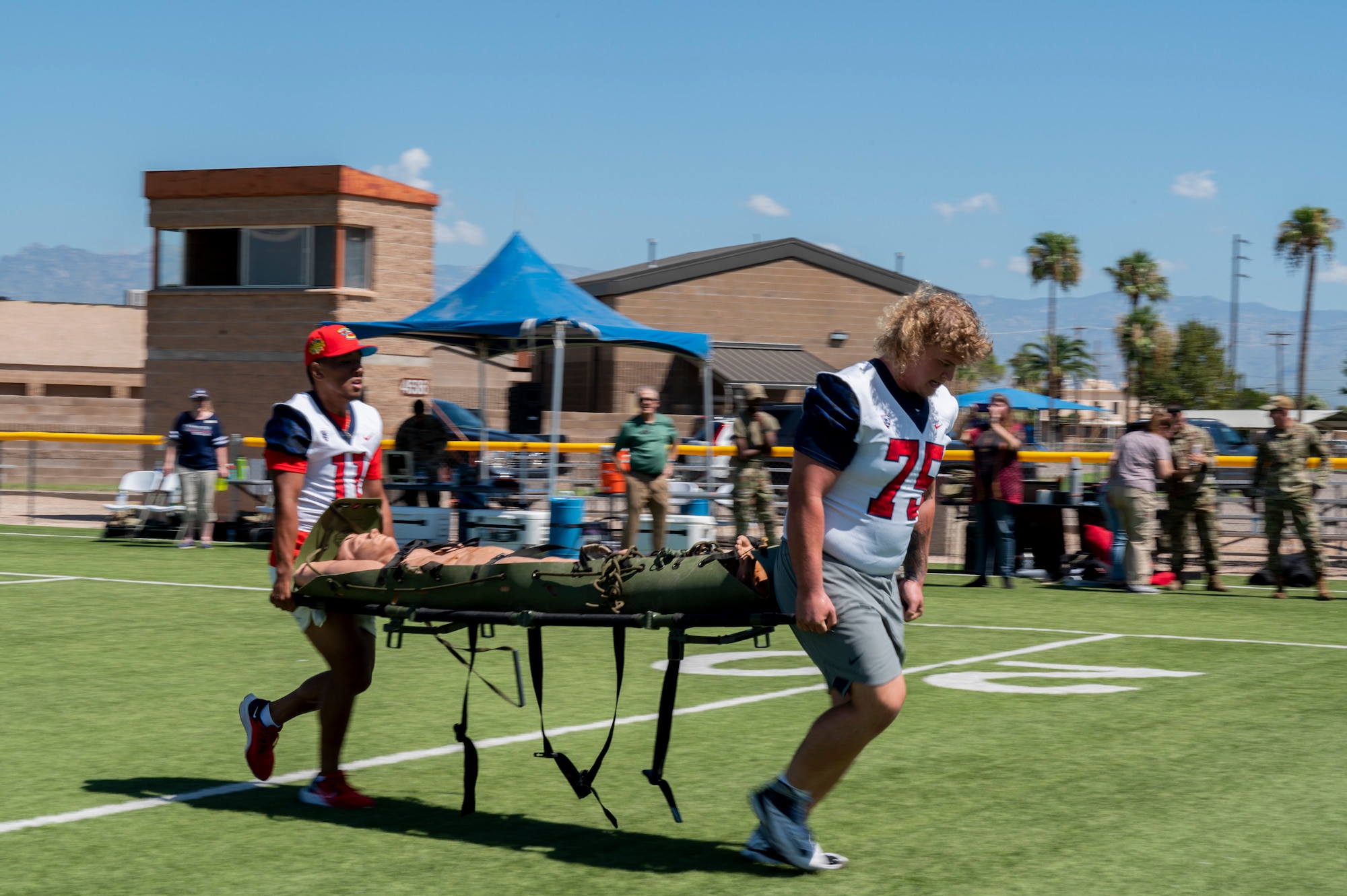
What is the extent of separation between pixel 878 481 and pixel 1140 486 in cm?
1094

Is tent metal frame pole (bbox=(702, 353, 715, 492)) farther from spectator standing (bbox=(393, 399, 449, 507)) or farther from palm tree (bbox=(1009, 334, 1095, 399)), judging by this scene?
palm tree (bbox=(1009, 334, 1095, 399))

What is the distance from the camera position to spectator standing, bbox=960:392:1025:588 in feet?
49.5

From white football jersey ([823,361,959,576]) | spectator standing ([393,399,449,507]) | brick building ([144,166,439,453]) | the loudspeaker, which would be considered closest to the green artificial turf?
white football jersey ([823,361,959,576])

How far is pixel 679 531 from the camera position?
16734mm

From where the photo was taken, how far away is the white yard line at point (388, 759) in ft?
18.4

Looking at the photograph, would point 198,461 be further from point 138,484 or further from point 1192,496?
point 1192,496

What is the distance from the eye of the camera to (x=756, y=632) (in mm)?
5121

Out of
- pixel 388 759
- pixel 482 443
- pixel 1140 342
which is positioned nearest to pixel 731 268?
pixel 482 443

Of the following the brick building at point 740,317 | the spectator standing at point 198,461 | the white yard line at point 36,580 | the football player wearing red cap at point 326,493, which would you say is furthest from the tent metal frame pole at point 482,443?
the brick building at point 740,317

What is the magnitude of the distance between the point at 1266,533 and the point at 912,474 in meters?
11.1

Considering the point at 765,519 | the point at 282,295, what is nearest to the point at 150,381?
the point at 282,295

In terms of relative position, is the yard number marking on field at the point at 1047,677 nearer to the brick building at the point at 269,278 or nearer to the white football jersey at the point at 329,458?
the white football jersey at the point at 329,458

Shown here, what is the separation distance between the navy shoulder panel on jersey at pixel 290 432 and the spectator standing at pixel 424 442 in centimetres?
1255

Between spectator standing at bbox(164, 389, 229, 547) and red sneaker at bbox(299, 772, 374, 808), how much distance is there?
42.7 ft
